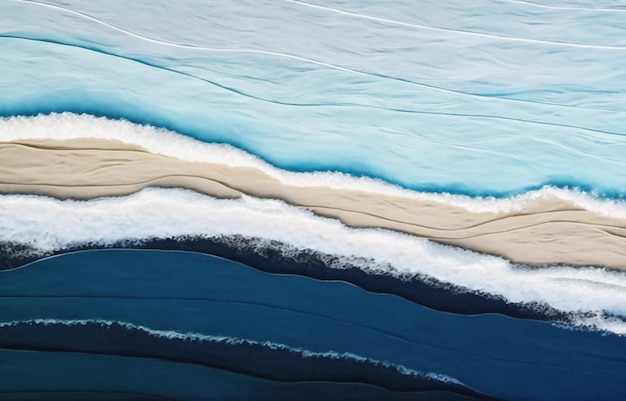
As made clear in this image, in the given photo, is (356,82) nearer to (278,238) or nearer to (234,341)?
(278,238)

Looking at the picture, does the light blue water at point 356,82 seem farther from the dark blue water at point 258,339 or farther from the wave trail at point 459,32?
the dark blue water at point 258,339

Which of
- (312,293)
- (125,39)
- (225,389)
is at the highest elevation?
(125,39)

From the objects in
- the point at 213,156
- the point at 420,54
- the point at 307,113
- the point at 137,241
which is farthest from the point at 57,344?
the point at 420,54

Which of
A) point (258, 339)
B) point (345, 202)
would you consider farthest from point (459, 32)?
point (258, 339)

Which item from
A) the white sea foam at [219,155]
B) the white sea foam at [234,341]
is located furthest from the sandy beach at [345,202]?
the white sea foam at [234,341]

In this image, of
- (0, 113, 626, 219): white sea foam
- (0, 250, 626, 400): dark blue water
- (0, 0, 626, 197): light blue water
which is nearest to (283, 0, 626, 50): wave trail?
(0, 0, 626, 197): light blue water

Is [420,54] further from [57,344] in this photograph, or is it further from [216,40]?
[57,344]
